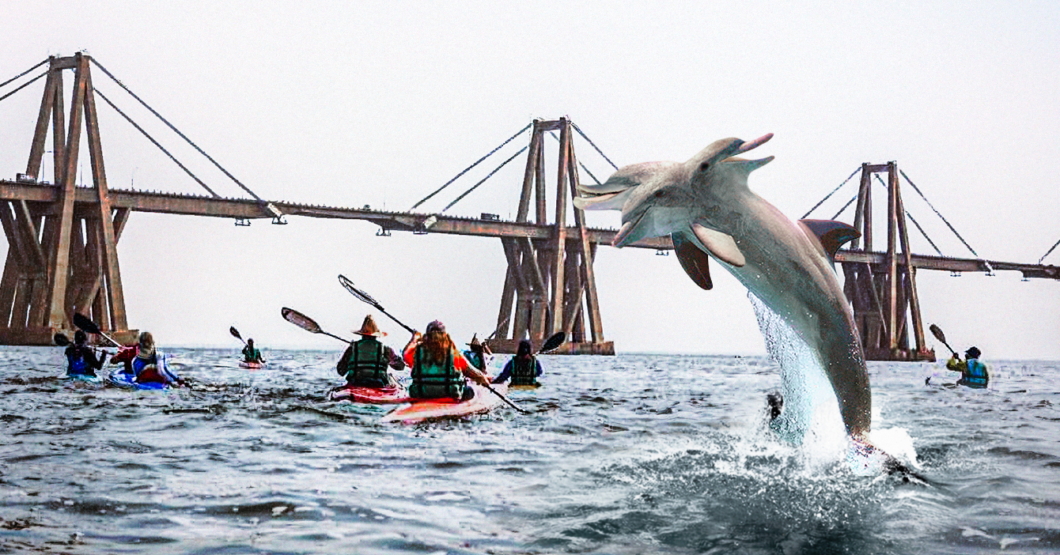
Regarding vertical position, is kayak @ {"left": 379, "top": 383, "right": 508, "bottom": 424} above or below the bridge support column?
below

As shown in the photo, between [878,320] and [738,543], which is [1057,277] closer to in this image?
[878,320]

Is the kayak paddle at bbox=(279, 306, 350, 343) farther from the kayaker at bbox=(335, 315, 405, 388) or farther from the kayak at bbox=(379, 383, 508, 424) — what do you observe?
the kayak at bbox=(379, 383, 508, 424)

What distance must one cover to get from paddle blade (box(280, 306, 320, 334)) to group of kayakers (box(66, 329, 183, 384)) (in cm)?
262

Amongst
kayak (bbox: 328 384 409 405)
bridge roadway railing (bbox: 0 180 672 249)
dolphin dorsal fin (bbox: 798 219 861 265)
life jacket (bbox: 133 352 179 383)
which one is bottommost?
kayak (bbox: 328 384 409 405)

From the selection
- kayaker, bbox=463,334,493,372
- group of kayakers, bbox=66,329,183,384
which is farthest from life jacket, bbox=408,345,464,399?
kayaker, bbox=463,334,493,372

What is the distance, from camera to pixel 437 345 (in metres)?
16.4

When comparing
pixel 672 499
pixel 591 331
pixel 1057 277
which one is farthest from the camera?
pixel 1057 277

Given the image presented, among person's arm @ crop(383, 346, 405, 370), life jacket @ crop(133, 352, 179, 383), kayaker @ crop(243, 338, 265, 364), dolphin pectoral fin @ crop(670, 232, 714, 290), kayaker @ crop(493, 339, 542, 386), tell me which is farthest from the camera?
kayaker @ crop(243, 338, 265, 364)

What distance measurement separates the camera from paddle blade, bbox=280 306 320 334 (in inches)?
871

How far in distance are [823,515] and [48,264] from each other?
2631 inches

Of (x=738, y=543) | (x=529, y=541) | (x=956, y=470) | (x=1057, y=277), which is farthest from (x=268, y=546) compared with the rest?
(x=1057, y=277)

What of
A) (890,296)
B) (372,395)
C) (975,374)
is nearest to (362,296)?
(372,395)

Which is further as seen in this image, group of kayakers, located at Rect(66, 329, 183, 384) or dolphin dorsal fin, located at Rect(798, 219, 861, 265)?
group of kayakers, located at Rect(66, 329, 183, 384)

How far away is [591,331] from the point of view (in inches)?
3506
